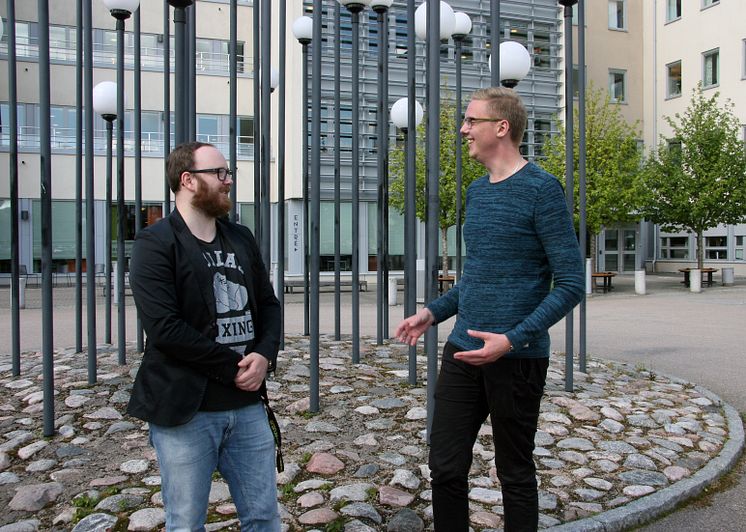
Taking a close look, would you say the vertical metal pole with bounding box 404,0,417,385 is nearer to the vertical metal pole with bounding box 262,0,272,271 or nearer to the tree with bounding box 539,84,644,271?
the vertical metal pole with bounding box 262,0,272,271

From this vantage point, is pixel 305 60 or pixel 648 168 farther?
pixel 648 168

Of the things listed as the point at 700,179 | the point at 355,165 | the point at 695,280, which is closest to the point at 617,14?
the point at 700,179

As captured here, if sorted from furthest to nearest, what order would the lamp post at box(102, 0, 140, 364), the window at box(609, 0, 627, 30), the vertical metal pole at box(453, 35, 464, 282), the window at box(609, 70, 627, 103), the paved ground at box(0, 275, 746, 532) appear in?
the window at box(609, 70, 627, 103)
the window at box(609, 0, 627, 30)
the lamp post at box(102, 0, 140, 364)
the vertical metal pole at box(453, 35, 464, 282)
the paved ground at box(0, 275, 746, 532)

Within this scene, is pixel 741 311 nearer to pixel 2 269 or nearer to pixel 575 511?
pixel 575 511

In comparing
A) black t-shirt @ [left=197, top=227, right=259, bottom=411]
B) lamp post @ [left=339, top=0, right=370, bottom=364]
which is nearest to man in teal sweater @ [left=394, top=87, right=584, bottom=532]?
black t-shirt @ [left=197, top=227, right=259, bottom=411]

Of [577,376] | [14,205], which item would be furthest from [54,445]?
[577,376]

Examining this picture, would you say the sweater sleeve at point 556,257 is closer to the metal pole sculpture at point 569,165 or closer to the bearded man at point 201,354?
the bearded man at point 201,354

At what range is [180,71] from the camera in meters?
4.16

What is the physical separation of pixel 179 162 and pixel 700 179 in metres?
24.2

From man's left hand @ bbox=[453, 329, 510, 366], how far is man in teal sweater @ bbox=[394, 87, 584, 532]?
0.04 meters

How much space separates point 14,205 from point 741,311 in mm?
14301

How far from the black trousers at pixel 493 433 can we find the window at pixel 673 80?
3518 centimetres

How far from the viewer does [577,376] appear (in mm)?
7188

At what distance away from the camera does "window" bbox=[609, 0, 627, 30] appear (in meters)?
34.1
